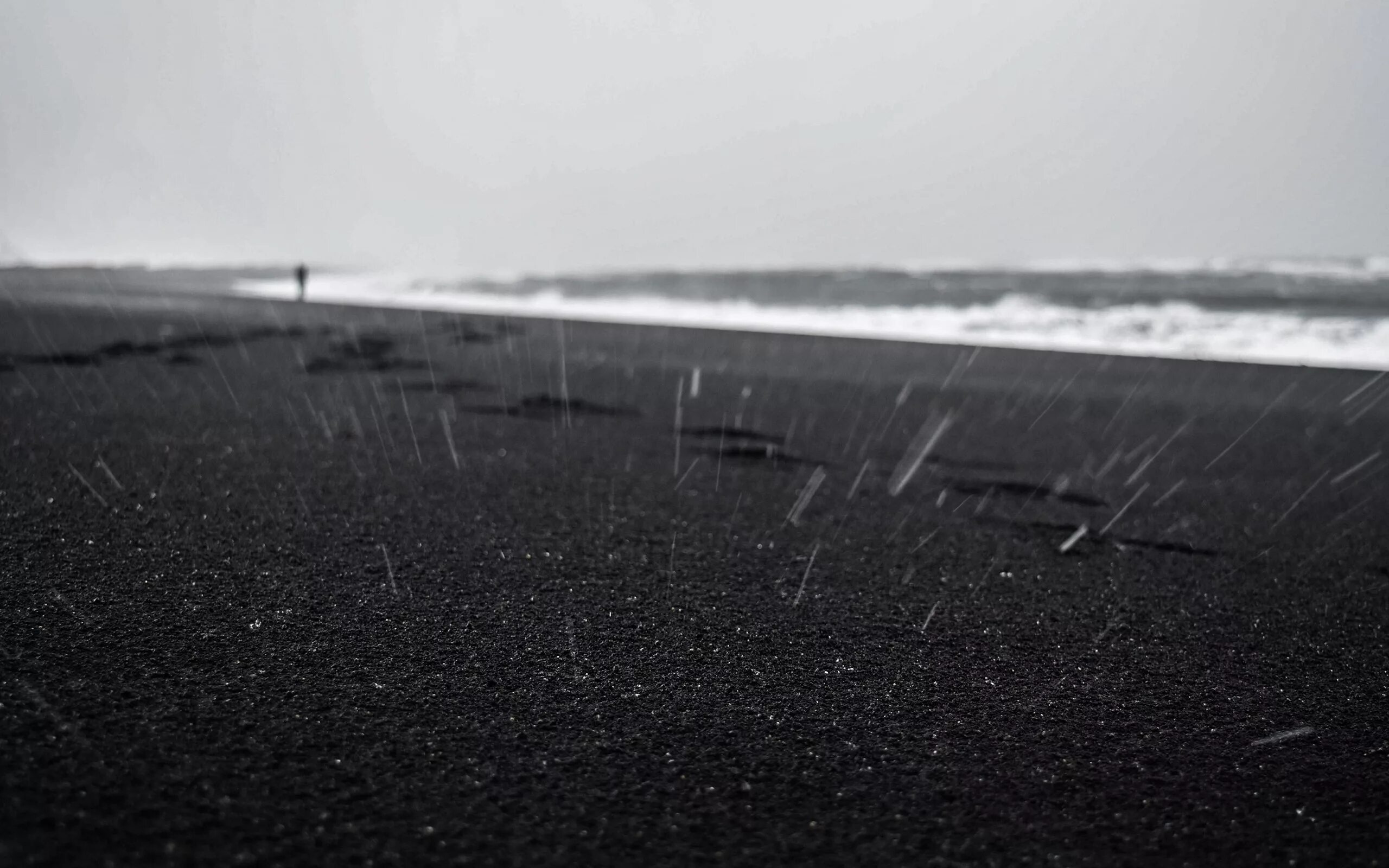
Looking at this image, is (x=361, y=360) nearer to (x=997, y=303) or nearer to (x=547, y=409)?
(x=547, y=409)

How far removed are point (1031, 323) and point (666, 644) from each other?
Result: 13.4 meters

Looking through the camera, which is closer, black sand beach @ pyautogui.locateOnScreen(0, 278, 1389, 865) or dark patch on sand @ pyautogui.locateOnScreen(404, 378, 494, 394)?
black sand beach @ pyautogui.locateOnScreen(0, 278, 1389, 865)

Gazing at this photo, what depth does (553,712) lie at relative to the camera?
7.04ft

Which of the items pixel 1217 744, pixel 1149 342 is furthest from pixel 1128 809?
pixel 1149 342

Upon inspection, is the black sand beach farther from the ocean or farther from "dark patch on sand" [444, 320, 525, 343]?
the ocean

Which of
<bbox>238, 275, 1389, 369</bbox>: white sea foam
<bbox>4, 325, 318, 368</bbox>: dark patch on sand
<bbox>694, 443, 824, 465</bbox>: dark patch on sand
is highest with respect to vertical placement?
<bbox>4, 325, 318, 368</bbox>: dark patch on sand

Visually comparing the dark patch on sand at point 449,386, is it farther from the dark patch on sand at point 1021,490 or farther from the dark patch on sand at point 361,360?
the dark patch on sand at point 1021,490

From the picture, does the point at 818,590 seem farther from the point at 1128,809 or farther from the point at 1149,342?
the point at 1149,342

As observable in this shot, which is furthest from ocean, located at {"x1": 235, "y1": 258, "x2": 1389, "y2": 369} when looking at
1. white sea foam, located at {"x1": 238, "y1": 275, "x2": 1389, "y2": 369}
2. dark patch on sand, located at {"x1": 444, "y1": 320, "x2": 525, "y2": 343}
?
dark patch on sand, located at {"x1": 444, "y1": 320, "x2": 525, "y2": 343}

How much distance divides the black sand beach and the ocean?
23.1 feet

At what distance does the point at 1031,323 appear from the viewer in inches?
569

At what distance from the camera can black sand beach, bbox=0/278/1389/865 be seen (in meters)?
1.75

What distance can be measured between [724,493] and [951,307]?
12.8m

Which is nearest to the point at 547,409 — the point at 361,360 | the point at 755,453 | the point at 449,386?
the point at 449,386
